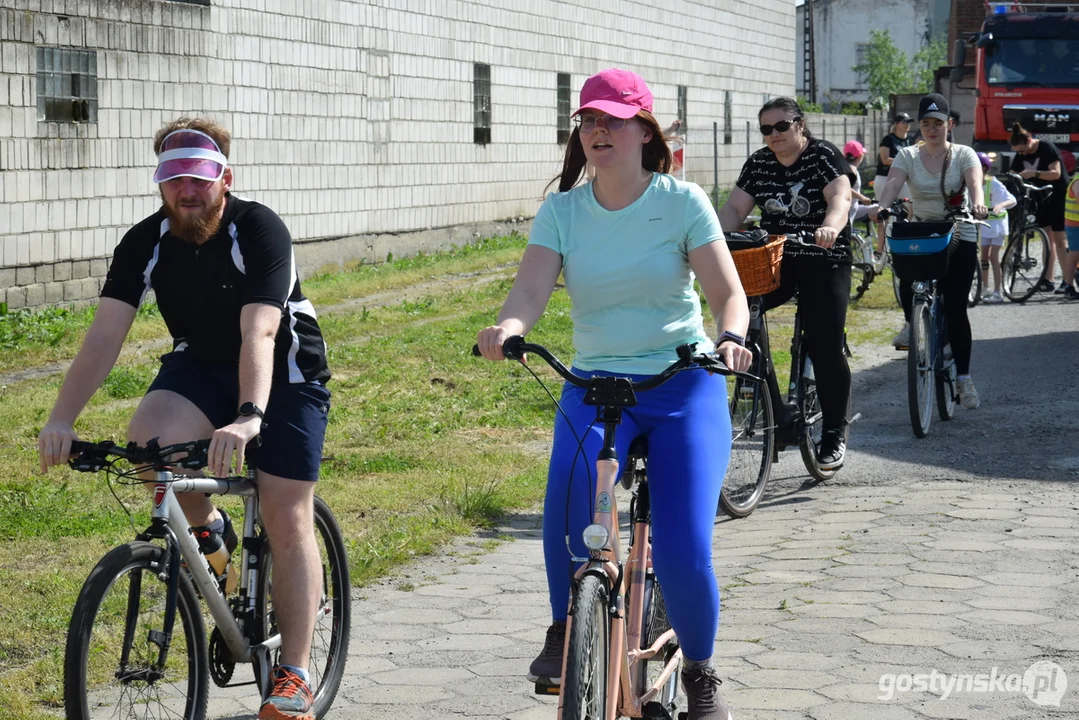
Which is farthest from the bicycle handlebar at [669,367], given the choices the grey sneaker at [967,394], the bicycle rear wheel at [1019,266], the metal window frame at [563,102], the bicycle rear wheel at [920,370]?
the metal window frame at [563,102]

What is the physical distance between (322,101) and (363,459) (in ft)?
34.6

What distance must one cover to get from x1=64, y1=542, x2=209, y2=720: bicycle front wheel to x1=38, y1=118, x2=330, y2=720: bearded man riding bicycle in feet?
0.87

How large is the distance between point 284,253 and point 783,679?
2.14 metres

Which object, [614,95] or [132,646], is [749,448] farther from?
[132,646]

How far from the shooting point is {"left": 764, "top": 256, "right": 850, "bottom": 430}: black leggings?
7.41m

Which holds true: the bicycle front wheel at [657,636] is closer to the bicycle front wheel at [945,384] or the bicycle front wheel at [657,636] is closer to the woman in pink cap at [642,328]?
the woman in pink cap at [642,328]

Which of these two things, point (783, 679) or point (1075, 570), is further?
point (1075, 570)

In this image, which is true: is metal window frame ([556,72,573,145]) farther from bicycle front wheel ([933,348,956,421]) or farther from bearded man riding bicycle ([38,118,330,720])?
bearded man riding bicycle ([38,118,330,720])

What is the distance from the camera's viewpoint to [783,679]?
4809 millimetres

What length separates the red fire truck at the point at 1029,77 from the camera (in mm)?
25266

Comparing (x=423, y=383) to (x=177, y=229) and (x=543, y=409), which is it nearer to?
(x=543, y=409)

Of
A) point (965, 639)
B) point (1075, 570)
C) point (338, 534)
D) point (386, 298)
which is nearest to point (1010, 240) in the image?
point (386, 298)

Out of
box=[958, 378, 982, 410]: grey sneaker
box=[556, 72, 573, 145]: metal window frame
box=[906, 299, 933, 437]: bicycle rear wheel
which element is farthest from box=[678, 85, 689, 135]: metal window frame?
box=[906, 299, 933, 437]: bicycle rear wheel

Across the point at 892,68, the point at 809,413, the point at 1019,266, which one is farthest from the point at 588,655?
the point at 892,68
